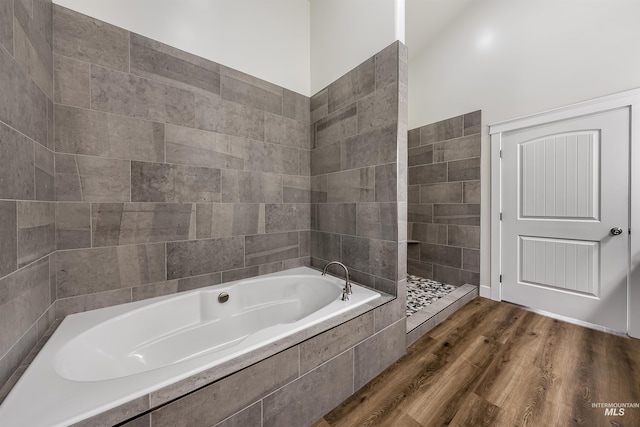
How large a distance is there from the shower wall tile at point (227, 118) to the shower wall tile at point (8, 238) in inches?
43.6

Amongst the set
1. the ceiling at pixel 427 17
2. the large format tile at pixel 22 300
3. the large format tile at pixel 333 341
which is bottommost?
the large format tile at pixel 333 341

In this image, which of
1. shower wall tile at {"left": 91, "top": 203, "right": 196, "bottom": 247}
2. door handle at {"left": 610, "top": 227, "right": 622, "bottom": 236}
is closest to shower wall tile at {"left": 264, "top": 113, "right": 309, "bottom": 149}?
shower wall tile at {"left": 91, "top": 203, "right": 196, "bottom": 247}

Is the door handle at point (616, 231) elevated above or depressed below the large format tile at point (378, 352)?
above

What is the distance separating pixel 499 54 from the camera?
98.7 inches

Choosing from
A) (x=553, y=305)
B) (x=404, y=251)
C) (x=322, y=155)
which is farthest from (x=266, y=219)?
(x=553, y=305)

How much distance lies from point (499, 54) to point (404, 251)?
2.57 meters

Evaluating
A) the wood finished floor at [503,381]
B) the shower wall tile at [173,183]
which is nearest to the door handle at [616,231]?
the wood finished floor at [503,381]

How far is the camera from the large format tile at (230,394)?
0.79 metres

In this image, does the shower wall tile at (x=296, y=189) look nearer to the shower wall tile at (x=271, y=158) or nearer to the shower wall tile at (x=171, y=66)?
the shower wall tile at (x=271, y=158)

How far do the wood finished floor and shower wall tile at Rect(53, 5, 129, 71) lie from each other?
97.8 inches

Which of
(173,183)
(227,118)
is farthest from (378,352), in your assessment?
(227,118)

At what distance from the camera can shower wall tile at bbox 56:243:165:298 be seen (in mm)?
1350

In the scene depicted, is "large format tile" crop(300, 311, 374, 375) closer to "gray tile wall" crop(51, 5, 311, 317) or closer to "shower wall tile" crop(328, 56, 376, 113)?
"gray tile wall" crop(51, 5, 311, 317)

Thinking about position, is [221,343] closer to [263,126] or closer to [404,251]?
[404,251]
